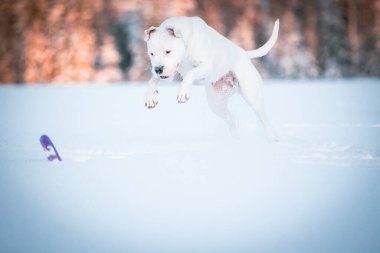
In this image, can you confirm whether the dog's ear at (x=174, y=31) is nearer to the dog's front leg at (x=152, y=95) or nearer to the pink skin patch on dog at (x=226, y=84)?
the dog's front leg at (x=152, y=95)

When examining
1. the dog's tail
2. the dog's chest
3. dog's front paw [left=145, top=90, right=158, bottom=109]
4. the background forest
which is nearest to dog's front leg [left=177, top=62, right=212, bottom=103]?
the dog's chest

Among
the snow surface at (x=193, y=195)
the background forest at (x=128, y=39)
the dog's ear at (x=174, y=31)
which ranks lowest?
the snow surface at (x=193, y=195)

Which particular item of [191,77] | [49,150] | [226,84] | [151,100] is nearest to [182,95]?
[191,77]

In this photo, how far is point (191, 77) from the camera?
11.7 feet

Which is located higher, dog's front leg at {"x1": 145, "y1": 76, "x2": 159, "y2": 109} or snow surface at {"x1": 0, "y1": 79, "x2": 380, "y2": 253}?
dog's front leg at {"x1": 145, "y1": 76, "x2": 159, "y2": 109}

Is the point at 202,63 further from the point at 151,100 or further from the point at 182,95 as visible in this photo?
the point at 151,100

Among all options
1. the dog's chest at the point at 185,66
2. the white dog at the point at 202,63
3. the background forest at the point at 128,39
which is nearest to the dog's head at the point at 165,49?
the white dog at the point at 202,63

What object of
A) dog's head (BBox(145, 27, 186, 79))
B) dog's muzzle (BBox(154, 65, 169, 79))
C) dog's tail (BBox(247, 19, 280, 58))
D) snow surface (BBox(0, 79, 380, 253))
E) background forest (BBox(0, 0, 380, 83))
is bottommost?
snow surface (BBox(0, 79, 380, 253))

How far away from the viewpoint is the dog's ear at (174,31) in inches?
136

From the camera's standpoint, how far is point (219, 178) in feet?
9.07

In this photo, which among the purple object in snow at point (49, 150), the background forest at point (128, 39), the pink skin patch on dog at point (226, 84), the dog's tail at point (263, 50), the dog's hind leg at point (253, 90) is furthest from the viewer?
the background forest at point (128, 39)

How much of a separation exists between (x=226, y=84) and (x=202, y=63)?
607mm

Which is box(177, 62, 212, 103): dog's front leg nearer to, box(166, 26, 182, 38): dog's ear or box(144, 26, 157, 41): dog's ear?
box(166, 26, 182, 38): dog's ear

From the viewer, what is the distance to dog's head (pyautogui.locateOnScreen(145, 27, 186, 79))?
3.47m
